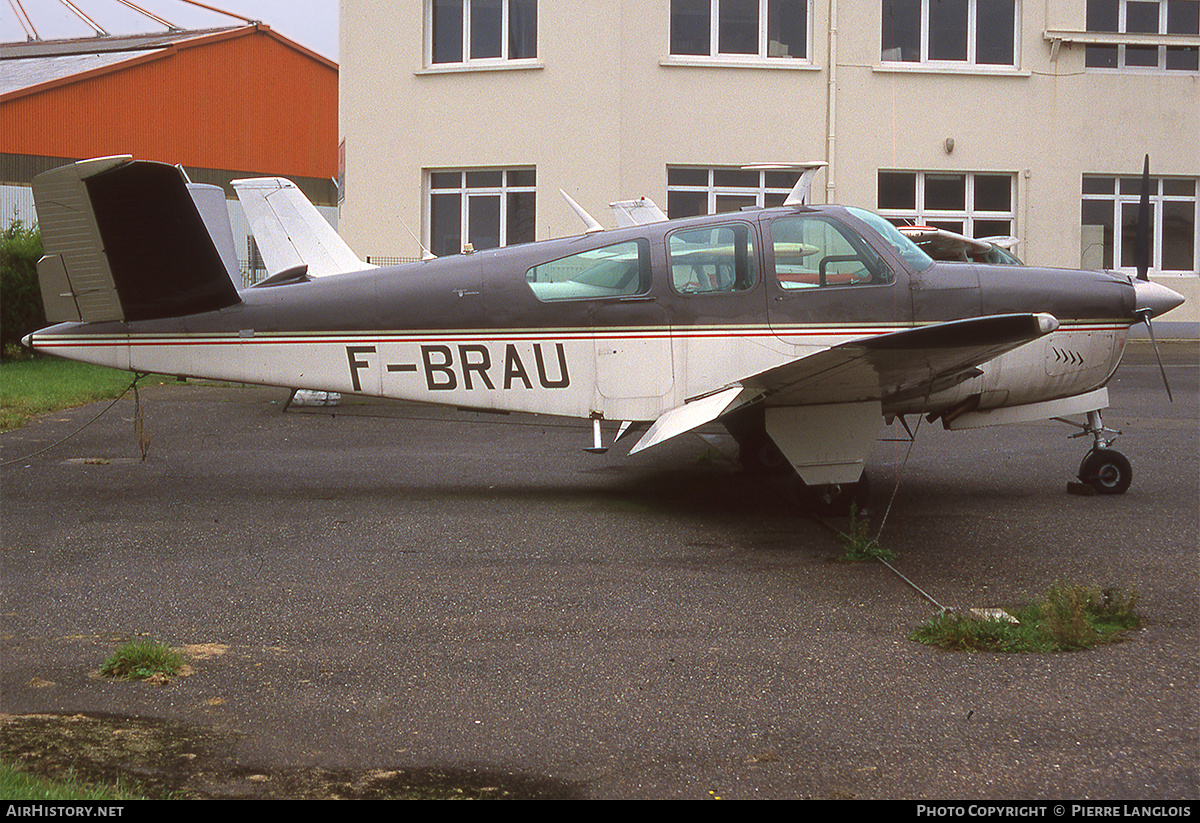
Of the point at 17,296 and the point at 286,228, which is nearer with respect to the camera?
the point at 286,228

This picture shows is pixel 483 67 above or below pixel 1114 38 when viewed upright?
below

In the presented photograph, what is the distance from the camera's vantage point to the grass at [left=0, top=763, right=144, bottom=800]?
315cm

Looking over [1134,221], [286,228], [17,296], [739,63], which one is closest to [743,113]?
[739,63]

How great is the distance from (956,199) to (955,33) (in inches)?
120

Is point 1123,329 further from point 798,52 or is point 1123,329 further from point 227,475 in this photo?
point 798,52

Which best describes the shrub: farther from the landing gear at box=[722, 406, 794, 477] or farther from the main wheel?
the main wheel

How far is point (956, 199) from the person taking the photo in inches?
796

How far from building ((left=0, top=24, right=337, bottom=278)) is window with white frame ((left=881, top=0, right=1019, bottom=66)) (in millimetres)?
15736

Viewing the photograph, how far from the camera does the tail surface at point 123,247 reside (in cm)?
760

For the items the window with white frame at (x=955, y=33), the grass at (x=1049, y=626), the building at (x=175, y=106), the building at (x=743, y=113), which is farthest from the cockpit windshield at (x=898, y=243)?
the building at (x=175, y=106)

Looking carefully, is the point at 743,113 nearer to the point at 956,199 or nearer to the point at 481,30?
the point at 956,199

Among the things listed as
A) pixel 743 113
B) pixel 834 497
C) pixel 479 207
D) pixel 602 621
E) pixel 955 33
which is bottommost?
pixel 602 621

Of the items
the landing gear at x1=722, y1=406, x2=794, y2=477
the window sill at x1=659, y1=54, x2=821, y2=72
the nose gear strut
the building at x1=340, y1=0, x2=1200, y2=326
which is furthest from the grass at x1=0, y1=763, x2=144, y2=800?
the window sill at x1=659, y1=54, x2=821, y2=72
